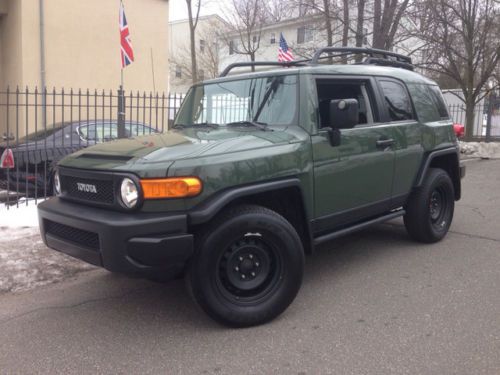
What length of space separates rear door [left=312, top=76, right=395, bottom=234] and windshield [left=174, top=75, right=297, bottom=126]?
29cm

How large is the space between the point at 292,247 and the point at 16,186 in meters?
5.86

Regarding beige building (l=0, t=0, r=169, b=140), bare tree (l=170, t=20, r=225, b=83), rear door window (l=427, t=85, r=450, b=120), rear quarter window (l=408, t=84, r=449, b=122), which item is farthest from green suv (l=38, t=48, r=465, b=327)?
bare tree (l=170, t=20, r=225, b=83)

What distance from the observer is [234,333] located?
353 centimetres

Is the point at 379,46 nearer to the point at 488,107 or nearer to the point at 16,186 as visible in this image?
the point at 488,107

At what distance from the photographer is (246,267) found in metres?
3.63

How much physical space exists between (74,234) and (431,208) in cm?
398

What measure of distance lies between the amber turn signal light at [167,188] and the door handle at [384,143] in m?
2.19

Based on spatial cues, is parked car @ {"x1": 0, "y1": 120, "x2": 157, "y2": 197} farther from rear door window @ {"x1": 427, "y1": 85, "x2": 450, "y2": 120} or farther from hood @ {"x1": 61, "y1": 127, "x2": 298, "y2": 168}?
rear door window @ {"x1": 427, "y1": 85, "x2": 450, "y2": 120}

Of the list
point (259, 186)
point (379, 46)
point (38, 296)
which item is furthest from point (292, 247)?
point (379, 46)

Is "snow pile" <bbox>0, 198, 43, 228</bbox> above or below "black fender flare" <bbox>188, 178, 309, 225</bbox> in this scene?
below

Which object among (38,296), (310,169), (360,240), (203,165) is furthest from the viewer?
(360,240)

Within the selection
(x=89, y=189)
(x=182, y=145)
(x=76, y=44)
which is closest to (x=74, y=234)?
(x=89, y=189)

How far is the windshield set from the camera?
421cm

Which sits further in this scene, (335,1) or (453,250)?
(335,1)
